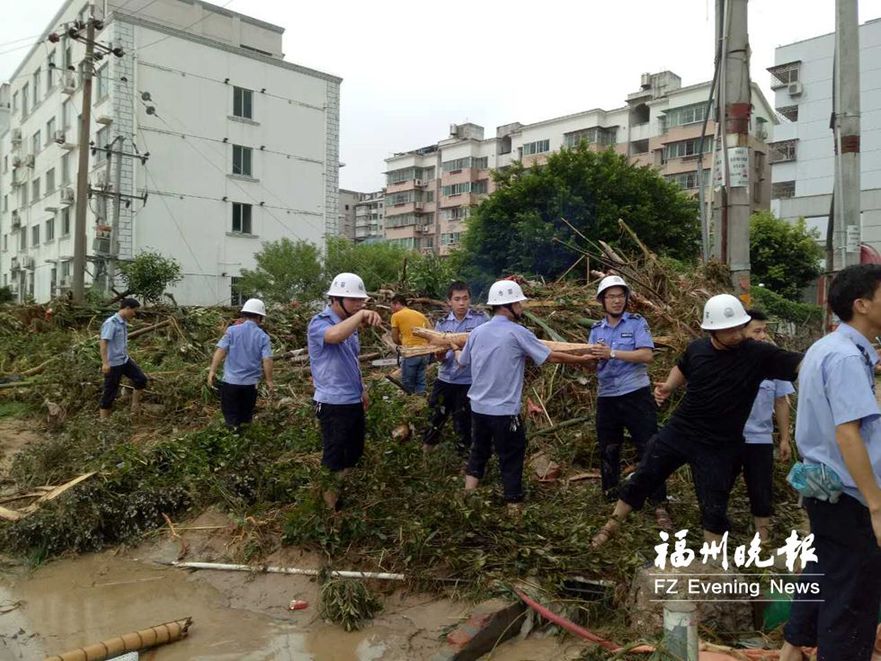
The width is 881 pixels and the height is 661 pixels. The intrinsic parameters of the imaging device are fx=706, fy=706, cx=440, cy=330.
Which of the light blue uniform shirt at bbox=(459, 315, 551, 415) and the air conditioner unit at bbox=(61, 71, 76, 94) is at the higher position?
the air conditioner unit at bbox=(61, 71, 76, 94)

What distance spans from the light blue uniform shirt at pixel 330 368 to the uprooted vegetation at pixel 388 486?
21.4 inches

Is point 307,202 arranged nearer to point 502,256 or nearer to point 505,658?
point 502,256

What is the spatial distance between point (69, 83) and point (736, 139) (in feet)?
101

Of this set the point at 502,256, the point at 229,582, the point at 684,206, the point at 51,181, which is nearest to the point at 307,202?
the point at 51,181

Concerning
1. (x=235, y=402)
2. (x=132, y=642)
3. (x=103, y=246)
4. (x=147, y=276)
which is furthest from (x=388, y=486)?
(x=103, y=246)

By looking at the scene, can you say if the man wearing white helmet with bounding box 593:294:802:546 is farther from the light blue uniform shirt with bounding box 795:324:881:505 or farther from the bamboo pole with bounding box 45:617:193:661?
the bamboo pole with bounding box 45:617:193:661

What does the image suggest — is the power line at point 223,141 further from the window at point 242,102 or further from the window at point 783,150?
the window at point 783,150

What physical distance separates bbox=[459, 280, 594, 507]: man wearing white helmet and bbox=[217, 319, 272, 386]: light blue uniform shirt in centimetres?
271

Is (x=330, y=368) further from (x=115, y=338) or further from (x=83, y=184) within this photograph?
(x=83, y=184)

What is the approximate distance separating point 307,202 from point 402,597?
2926 centimetres

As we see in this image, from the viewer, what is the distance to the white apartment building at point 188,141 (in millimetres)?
26531

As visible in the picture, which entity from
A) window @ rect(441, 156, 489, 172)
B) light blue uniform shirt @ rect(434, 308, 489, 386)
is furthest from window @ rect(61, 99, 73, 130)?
window @ rect(441, 156, 489, 172)

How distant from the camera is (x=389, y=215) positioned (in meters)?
68.7

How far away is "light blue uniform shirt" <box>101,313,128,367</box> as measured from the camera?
336 inches
